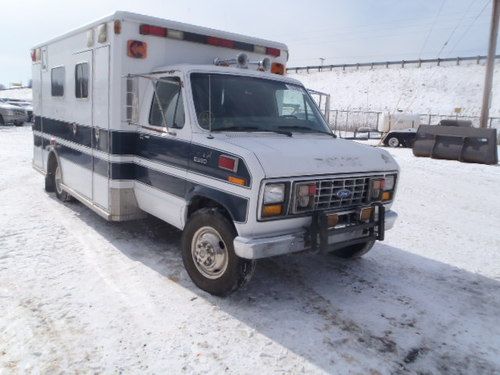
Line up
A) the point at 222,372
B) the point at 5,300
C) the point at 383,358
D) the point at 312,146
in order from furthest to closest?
the point at 312,146 < the point at 5,300 < the point at 383,358 < the point at 222,372

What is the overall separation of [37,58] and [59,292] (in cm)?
560

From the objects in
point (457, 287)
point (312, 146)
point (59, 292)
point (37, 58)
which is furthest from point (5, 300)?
point (37, 58)

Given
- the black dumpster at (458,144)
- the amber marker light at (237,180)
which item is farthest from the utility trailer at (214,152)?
the black dumpster at (458,144)

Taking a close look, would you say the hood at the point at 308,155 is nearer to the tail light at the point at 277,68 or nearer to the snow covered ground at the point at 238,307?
the snow covered ground at the point at 238,307

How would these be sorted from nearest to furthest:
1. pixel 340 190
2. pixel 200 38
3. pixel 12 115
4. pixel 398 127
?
1. pixel 340 190
2. pixel 200 38
3. pixel 12 115
4. pixel 398 127

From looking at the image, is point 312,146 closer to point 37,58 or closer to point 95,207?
point 95,207

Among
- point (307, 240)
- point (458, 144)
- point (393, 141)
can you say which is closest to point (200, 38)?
point (307, 240)

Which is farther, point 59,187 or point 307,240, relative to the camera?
point 59,187

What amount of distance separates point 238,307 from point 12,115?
2596 cm

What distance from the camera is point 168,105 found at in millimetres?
4984

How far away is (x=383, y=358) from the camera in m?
3.51

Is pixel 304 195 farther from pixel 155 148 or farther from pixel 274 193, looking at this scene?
pixel 155 148

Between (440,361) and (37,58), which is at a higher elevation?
(37,58)

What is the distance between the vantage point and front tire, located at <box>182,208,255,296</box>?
4145 mm
